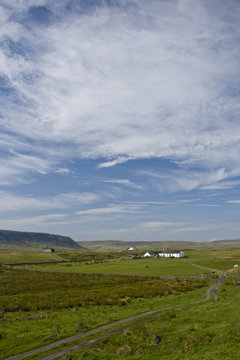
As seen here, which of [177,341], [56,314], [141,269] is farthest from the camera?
[141,269]

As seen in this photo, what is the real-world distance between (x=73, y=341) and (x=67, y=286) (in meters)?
43.3

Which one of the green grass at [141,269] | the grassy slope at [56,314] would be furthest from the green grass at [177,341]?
the green grass at [141,269]

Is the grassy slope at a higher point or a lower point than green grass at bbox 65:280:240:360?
lower

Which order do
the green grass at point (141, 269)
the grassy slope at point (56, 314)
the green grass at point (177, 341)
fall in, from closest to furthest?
the green grass at point (177, 341), the grassy slope at point (56, 314), the green grass at point (141, 269)

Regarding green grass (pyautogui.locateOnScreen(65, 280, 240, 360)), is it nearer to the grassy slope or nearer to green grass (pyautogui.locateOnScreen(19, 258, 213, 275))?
the grassy slope

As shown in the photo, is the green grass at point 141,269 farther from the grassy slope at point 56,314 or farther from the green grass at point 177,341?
the green grass at point 177,341

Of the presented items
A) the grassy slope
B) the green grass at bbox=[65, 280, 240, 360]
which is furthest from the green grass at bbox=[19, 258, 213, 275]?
the green grass at bbox=[65, 280, 240, 360]

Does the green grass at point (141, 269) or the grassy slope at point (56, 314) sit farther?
the green grass at point (141, 269)

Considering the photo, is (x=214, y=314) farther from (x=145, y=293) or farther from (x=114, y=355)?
(x=145, y=293)


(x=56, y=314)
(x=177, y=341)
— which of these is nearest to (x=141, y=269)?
(x=56, y=314)

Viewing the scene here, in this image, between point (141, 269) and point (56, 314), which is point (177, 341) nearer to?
point (56, 314)

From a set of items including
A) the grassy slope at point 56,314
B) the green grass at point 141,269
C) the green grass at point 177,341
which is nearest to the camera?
the green grass at point 177,341

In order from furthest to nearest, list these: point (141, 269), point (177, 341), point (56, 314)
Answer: point (141, 269) < point (56, 314) < point (177, 341)

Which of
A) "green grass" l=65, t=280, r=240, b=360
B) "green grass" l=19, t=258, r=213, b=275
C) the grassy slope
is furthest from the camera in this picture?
"green grass" l=19, t=258, r=213, b=275
